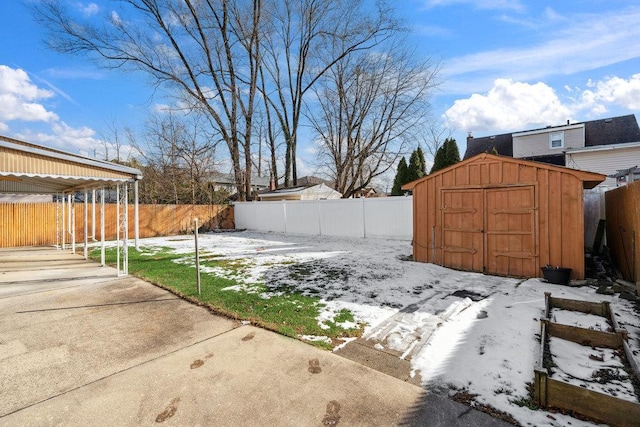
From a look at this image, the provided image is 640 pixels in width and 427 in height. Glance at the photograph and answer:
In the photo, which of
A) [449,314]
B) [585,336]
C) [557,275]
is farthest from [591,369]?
[557,275]

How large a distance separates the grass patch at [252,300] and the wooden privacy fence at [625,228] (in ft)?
15.3

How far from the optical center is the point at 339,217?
1311cm

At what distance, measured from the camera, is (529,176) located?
5852 millimetres

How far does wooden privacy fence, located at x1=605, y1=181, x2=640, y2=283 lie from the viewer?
4547mm

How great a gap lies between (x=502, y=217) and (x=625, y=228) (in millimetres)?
1839

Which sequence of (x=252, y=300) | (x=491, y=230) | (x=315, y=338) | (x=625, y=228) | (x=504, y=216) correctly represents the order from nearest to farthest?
(x=315, y=338) < (x=252, y=300) < (x=625, y=228) < (x=504, y=216) < (x=491, y=230)

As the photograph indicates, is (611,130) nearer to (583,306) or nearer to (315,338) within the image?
(583,306)

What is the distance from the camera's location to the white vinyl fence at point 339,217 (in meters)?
11.2

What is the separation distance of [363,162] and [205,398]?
744 inches

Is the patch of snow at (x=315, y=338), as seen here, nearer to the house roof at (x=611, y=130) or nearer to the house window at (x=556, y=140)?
the house roof at (x=611, y=130)

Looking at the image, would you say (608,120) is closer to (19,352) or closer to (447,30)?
(447,30)

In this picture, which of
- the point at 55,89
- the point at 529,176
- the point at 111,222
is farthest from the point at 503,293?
the point at 55,89

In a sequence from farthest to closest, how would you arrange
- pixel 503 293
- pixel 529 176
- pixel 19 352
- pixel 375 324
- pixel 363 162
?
1. pixel 363 162
2. pixel 529 176
3. pixel 503 293
4. pixel 375 324
5. pixel 19 352

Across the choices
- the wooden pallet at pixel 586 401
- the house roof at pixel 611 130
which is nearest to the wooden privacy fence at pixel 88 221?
the wooden pallet at pixel 586 401
